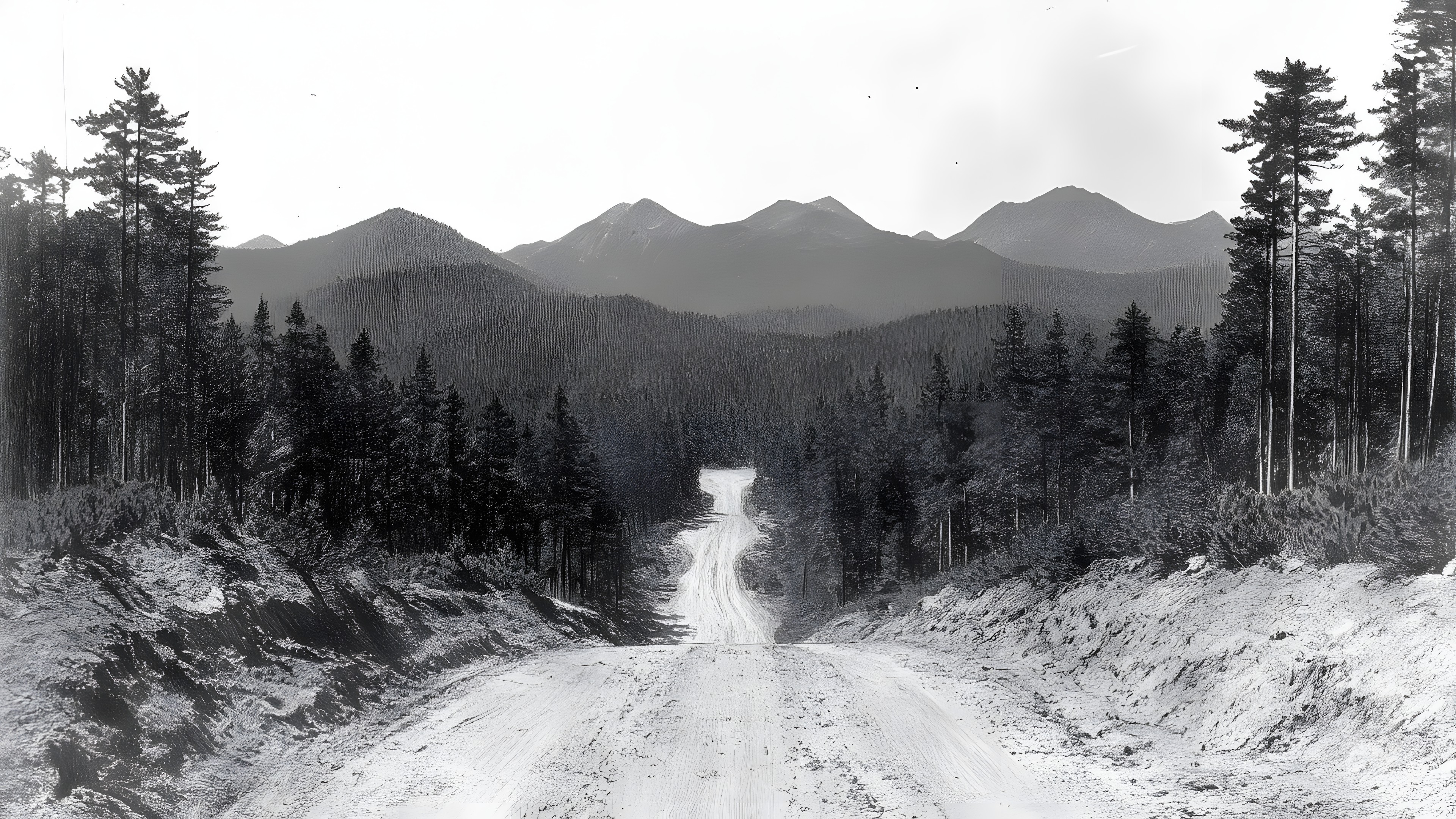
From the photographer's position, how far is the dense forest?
2255cm

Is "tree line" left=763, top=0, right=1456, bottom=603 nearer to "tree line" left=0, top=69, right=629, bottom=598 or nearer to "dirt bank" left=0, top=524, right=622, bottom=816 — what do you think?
"dirt bank" left=0, top=524, right=622, bottom=816

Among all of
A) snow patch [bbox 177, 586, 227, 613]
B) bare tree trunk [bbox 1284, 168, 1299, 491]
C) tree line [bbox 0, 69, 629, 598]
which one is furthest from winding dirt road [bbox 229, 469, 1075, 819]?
bare tree trunk [bbox 1284, 168, 1299, 491]

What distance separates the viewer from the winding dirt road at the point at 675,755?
6.61 meters

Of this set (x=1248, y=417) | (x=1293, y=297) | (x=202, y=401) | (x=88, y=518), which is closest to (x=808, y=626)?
(x=1248, y=417)

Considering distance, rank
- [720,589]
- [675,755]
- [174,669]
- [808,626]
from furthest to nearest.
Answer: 1. [720,589]
2. [808,626]
3. [174,669]
4. [675,755]

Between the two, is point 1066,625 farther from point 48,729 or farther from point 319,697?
point 48,729

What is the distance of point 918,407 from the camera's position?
57.7 metres

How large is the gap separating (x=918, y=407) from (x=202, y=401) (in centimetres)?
4572

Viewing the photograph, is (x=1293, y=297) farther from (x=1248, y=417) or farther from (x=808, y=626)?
(x=808, y=626)

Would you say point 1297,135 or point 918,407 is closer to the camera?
point 1297,135

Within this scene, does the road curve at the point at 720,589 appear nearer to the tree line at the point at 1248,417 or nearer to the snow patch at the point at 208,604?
the tree line at the point at 1248,417

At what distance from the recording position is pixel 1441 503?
8203mm

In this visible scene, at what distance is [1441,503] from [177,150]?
121 ft

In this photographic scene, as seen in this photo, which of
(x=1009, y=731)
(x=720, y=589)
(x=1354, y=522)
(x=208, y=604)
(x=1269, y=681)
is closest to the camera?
(x=1269, y=681)
